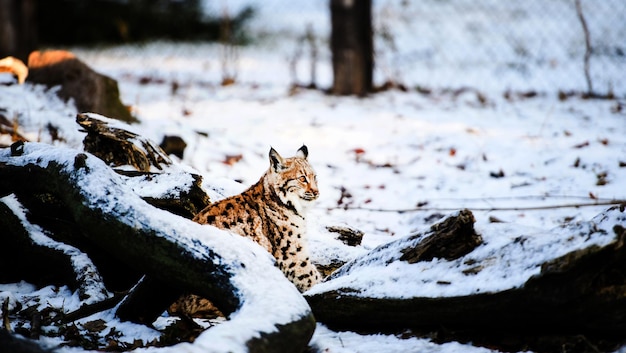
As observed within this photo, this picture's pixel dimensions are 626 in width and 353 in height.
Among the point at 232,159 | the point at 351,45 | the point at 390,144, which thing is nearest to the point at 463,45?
the point at 351,45

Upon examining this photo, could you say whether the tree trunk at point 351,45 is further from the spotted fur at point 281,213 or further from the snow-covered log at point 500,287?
the snow-covered log at point 500,287

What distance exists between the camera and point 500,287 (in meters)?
3.13

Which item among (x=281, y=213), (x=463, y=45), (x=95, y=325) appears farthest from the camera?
(x=463, y=45)

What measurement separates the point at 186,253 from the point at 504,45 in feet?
41.1

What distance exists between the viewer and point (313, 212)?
242 inches

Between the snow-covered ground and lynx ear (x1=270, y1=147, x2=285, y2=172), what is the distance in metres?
0.68

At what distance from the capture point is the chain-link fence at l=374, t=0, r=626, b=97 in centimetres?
1145

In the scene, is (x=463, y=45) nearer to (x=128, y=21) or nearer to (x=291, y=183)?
(x=128, y=21)

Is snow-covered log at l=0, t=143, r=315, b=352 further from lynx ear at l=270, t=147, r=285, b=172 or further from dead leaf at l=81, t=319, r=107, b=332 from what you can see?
lynx ear at l=270, t=147, r=285, b=172

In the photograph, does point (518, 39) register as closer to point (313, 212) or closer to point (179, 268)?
point (313, 212)

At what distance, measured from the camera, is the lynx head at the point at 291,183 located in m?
4.51

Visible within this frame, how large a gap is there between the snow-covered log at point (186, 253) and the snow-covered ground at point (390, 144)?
1.51ft

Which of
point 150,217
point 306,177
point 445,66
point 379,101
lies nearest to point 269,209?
point 306,177

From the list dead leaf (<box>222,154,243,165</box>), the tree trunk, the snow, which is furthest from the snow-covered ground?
the tree trunk
